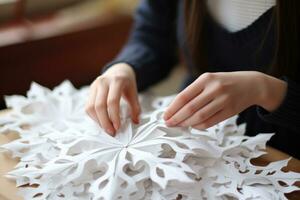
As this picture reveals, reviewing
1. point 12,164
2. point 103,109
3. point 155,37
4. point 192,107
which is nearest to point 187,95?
point 192,107

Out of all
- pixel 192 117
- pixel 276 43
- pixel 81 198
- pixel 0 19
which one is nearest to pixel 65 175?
pixel 81 198

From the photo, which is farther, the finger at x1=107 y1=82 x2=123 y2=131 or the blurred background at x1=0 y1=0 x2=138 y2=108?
the blurred background at x1=0 y1=0 x2=138 y2=108

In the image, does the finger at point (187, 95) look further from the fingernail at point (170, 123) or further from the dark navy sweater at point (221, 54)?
the dark navy sweater at point (221, 54)

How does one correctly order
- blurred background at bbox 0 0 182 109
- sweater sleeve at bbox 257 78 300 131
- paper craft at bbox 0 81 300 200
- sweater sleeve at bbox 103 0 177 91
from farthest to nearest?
blurred background at bbox 0 0 182 109 < sweater sleeve at bbox 103 0 177 91 < sweater sleeve at bbox 257 78 300 131 < paper craft at bbox 0 81 300 200

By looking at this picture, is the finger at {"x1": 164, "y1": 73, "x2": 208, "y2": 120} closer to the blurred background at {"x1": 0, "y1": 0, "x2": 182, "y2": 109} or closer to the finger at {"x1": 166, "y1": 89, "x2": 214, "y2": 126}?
the finger at {"x1": 166, "y1": 89, "x2": 214, "y2": 126}

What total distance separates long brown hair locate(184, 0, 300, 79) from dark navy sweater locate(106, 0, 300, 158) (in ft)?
0.07

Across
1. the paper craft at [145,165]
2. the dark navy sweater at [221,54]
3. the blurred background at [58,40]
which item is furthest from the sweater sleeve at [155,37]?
the paper craft at [145,165]

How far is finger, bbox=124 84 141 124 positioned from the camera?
0.56 metres

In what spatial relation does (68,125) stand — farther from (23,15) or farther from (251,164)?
(23,15)

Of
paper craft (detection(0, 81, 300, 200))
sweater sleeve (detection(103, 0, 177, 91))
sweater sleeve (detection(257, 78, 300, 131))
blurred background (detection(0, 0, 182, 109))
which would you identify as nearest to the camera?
paper craft (detection(0, 81, 300, 200))

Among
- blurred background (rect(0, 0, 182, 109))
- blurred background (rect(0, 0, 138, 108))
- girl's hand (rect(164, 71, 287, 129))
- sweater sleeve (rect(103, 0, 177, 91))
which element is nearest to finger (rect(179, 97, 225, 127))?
girl's hand (rect(164, 71, 287, 129))

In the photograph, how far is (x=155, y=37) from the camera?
0.84 m

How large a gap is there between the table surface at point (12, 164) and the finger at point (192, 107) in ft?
0.36

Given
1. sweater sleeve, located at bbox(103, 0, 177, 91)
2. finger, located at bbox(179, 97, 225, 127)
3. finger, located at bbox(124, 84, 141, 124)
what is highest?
sweater sleeve, located at bbox(103, 0, 177, 91)
